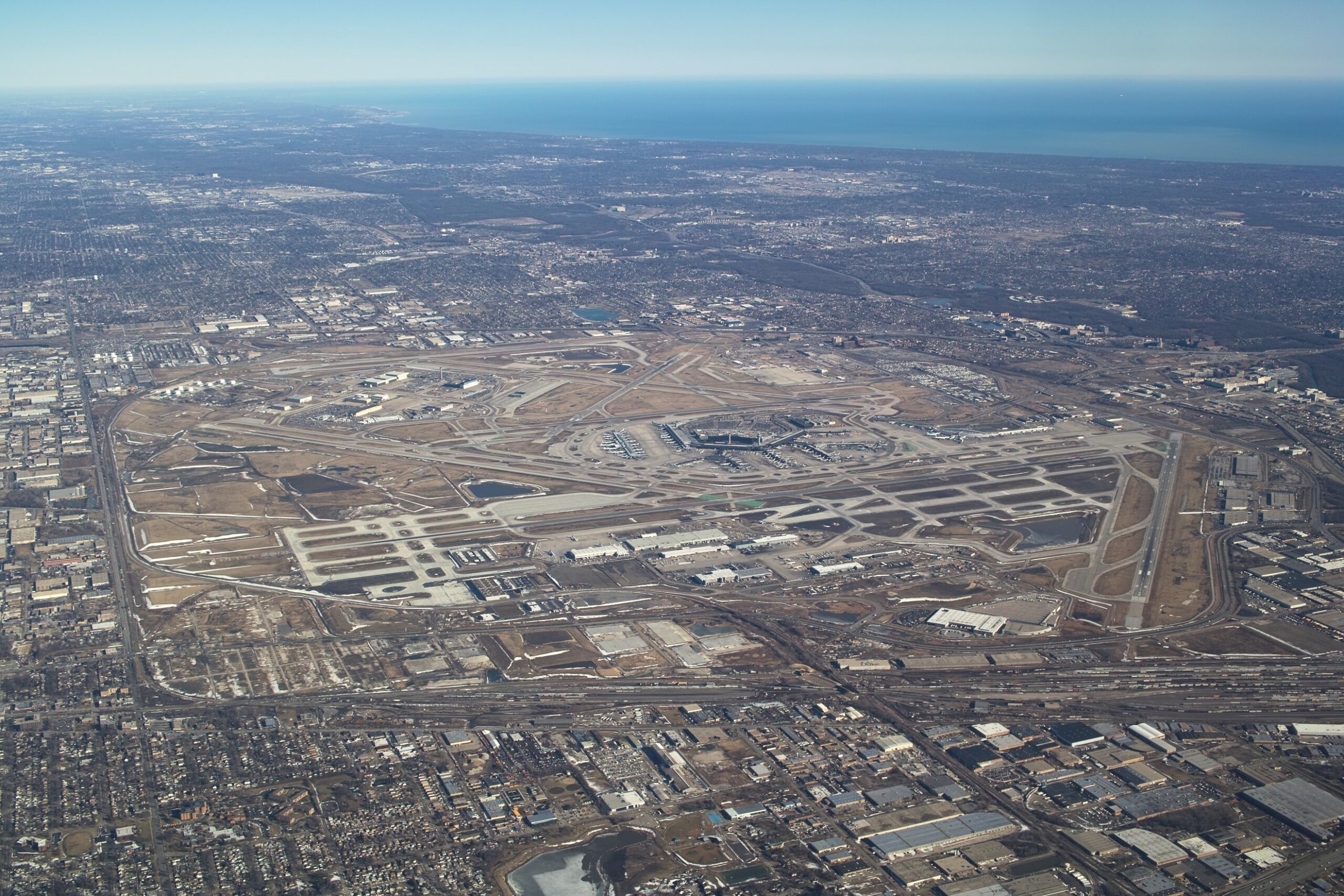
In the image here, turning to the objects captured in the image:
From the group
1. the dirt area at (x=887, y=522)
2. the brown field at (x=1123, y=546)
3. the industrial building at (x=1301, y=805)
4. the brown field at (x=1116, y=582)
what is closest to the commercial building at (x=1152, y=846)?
the industrial building at (x=1301, y=805)

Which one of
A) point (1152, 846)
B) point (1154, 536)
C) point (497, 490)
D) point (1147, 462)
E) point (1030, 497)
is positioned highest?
point (1147, 462)

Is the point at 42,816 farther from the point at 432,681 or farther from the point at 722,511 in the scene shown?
the point at 722,511

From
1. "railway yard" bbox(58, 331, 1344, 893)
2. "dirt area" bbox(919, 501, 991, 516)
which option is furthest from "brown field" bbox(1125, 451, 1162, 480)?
"dirt area" bbox(919, 501, 991, 516)

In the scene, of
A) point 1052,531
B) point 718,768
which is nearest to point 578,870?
point 718,768

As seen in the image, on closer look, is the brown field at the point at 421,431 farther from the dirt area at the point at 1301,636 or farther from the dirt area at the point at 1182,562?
the dirt area at the point at 1301,636

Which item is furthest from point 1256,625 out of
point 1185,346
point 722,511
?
point 1185,346

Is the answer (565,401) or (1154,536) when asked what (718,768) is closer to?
(1154,536)

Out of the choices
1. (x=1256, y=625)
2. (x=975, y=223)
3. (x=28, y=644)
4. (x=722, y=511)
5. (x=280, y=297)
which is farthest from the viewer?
(x=975, y=223)
